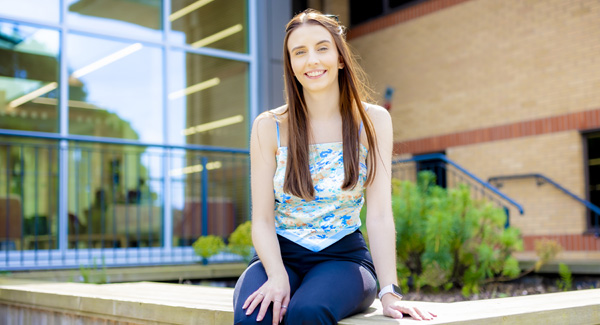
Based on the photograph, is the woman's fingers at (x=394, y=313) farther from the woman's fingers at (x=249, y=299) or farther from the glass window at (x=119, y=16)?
the glass window at (x=119, y=16)

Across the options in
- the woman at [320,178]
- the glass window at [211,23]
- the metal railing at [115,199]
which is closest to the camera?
the woman at [320,178]

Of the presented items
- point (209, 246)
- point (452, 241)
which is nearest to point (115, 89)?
point (209, 246)

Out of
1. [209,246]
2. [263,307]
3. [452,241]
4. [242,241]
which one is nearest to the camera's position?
[263,307]

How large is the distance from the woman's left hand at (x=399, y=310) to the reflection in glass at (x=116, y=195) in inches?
207

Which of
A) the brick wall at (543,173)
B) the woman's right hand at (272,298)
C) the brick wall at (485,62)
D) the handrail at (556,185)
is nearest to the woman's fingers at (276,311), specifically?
the woman's right hand at (272,298)

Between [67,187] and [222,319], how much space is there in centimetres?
508

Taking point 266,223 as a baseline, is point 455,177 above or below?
above

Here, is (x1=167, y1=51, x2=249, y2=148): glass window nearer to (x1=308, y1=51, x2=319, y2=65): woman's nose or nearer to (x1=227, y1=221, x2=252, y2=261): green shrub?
(x1=227, y1=221, x2=252, y2=261): green shrub

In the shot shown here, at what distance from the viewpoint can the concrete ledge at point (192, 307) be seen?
2.14 metres

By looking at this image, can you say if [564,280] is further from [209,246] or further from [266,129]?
[266,129]

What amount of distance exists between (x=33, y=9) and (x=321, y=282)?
6.22 m

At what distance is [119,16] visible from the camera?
7.75 metres

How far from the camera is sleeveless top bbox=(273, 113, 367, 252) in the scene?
2.30 meters

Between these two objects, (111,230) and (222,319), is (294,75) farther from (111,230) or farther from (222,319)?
(111,230)
